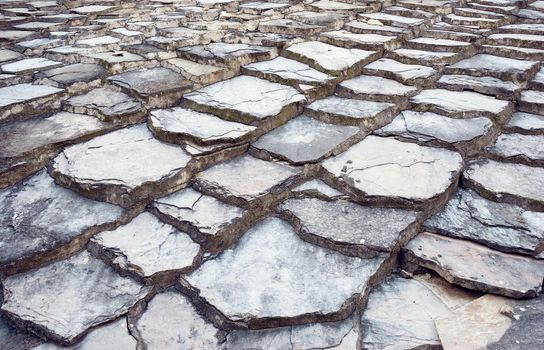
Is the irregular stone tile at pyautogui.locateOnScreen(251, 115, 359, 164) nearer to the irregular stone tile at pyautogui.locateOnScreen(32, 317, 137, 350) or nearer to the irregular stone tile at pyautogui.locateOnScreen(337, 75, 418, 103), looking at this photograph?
the irregular stone tile at pyautogui.locateOnScreen(337, 75, 418, 103)

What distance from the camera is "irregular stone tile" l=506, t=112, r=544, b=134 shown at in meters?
1.91

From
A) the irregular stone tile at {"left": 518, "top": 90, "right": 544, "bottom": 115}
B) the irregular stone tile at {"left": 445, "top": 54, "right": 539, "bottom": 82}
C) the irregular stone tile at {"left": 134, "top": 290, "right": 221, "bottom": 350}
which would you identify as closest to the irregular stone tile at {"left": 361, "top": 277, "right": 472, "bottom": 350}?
the irregular stone tile at {"left": 134, "top": 290, "right": 221, "bottom": 350}

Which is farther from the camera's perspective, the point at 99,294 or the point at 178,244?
the point at 178,244

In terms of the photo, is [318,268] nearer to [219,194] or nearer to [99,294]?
[219,194]

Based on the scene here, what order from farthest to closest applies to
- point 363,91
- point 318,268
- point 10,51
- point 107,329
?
point 10,51 → point 363,91 → point 318,268 → point 107,329

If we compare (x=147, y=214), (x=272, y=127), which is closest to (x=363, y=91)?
(x=272, y=127)

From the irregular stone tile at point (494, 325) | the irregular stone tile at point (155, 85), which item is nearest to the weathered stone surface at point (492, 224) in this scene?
the irregular stone tile at point (494, 325)

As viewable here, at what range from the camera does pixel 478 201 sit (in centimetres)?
158

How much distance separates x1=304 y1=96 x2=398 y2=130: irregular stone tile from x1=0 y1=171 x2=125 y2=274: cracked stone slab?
36.6 inches

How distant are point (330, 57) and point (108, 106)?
3.81 feet

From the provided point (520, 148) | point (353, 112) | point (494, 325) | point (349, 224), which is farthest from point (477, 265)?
point (353, 112)

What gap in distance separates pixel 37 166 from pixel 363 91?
4.63 feet

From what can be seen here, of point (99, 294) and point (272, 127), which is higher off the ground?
point (272, 127)

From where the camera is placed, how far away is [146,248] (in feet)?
4.52
